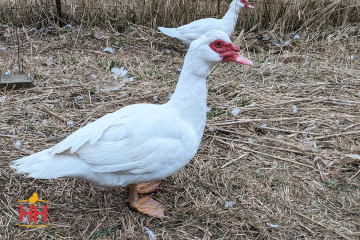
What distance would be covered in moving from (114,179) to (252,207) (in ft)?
3.73

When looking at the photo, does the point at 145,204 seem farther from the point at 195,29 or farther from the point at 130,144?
the point at 195,29

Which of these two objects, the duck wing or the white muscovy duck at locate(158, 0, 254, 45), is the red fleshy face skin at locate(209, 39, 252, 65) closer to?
the duck wing

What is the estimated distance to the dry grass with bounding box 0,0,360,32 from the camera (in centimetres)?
555

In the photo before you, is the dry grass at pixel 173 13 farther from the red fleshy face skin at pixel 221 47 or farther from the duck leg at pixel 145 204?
the duck leg at pixel 145 204

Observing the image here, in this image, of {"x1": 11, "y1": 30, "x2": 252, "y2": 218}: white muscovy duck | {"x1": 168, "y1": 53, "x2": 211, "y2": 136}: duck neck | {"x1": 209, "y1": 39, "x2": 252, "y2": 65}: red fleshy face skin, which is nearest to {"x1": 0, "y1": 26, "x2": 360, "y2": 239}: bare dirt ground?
{"x1": 11, "y1": 30, "x2": 252, "y2": 218}: white muscovy duck

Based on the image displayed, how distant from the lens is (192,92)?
2.47m

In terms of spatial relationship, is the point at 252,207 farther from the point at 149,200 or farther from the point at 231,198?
the point at 149,200

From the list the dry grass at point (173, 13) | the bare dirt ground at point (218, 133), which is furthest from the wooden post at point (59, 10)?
the bare dirt ground at point (218, 133)

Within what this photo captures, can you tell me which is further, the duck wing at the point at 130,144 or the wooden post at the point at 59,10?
the wooden post at the point at 59,10

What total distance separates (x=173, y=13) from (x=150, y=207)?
162 inches

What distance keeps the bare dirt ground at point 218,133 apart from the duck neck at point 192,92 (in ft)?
2.30

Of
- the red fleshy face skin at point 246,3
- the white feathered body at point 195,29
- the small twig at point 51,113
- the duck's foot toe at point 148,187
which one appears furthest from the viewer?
the red fleshy face skin at point 246,3

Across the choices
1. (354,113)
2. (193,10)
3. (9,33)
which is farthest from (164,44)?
(354,113)

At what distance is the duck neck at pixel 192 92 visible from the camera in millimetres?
2447
